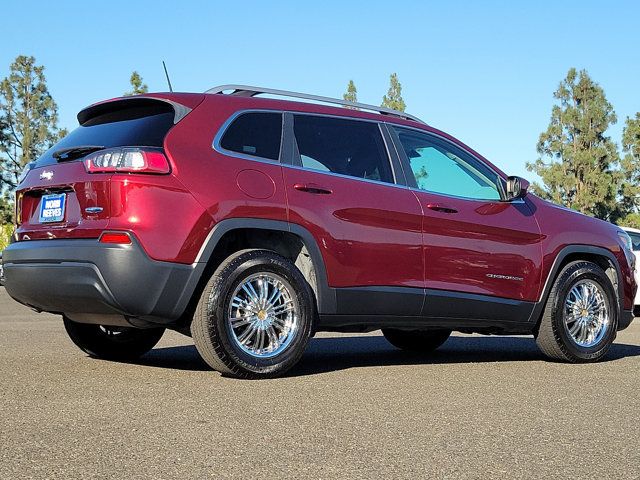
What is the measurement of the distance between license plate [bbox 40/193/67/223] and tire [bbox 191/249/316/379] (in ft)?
3.45

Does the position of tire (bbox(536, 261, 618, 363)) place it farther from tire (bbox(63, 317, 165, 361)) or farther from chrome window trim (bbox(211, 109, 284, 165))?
tire (bbox(63, 317, 165, 361))

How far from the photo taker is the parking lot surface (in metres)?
3.26

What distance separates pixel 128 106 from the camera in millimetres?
5715

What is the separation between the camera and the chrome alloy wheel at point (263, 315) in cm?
536

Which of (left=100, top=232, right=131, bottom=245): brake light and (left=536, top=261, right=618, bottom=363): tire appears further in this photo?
(left=536, top=261, right=618, bottom=363): tire

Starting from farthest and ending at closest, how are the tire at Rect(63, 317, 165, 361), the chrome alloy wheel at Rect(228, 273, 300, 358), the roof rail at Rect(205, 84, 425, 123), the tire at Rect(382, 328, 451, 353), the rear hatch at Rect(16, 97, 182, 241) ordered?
the tire at Rect(382, 328, 451, 353), the tire at Rect(63, 317, 165, 361), the roof rail at Rect(205, 84, 425, 123), the chrome alloy wheel at Rect(228, 273, 300, 358), the rear hatch at Rect(16, 97, 182, 241)

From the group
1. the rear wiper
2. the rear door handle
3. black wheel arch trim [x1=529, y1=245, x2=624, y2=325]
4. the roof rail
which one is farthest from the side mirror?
the rear wiper

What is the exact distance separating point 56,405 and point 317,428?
55.2 inches

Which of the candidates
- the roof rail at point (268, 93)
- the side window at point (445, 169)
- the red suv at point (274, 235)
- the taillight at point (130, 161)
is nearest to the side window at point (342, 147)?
the red suv at point (274, 235)

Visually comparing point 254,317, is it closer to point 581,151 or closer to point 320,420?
point 320,420

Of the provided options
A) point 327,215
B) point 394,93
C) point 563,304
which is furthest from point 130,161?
point 394,93

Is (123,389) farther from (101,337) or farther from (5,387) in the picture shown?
(101,337)

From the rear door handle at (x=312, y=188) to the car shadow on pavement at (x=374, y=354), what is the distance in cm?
121

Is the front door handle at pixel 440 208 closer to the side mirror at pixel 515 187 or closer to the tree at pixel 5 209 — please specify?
the side mirror at pixel 515 187
